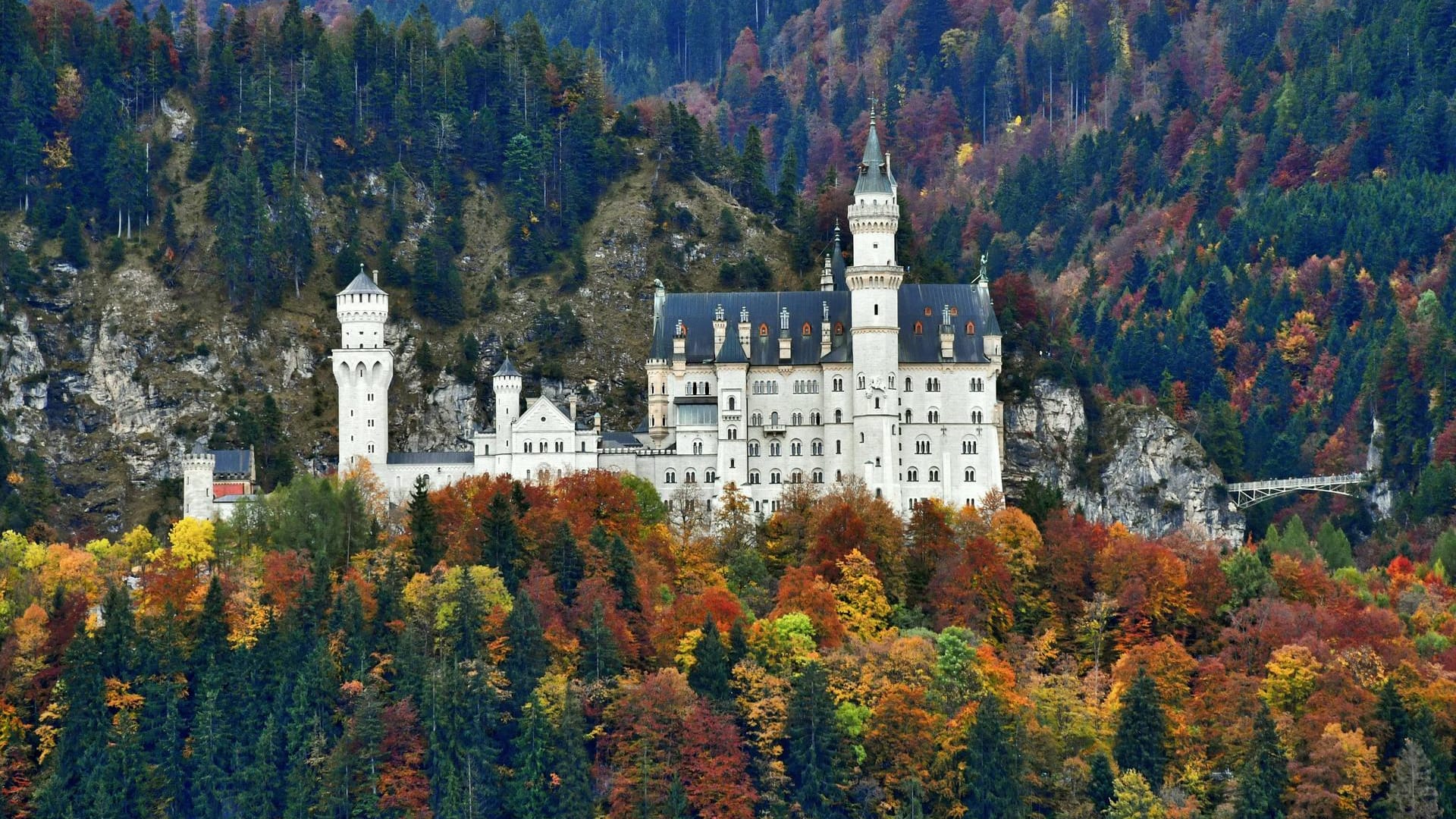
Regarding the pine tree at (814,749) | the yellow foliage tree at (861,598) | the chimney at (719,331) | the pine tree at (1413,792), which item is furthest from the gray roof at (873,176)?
the pine tree at (1413,792)

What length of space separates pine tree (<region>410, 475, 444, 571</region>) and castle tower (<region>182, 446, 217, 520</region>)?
10.9 meters

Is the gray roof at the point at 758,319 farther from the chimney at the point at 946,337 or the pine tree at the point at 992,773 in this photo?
the pine tree at the point at 992,773

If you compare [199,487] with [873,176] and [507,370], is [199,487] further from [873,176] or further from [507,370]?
[873,176]

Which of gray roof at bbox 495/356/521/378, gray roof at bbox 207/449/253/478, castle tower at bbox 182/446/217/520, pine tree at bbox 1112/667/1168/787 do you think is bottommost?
pine tree at bbox 1112/667/1168/787

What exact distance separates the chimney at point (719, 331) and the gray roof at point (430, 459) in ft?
38.4

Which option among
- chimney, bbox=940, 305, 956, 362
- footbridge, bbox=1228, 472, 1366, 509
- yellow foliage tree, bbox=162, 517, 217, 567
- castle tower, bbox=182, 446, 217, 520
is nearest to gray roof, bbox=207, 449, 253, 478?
castle tower, bbox=182, 446, 217, 520

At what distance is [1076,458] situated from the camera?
132 metres

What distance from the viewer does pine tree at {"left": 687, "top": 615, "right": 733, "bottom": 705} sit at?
339 ft

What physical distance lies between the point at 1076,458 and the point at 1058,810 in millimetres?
33473

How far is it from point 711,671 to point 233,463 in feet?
90.4

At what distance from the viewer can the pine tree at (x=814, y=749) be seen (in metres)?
101

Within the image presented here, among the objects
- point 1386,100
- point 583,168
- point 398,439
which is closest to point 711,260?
point 583,168

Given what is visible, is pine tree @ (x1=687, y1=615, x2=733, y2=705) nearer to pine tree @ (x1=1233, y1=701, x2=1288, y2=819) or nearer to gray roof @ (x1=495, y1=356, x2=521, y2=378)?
pine tree @ (x1=1233, y1=701, x2=1288, y2=819)

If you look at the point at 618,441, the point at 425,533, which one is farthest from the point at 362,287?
the point at 425,533
